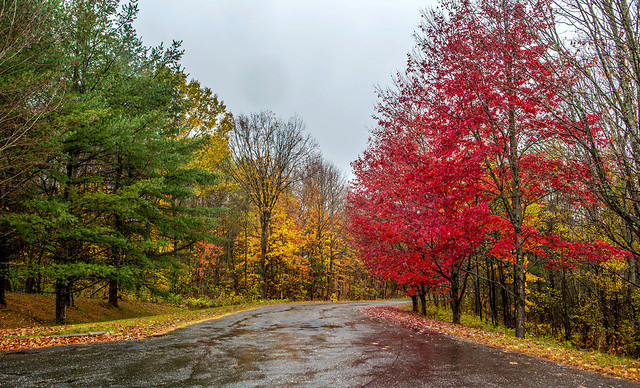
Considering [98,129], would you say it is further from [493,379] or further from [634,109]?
[634,109]

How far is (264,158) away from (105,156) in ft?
42.7

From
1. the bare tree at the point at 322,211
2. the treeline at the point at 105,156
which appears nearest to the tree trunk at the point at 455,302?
the treeline at the point at 105,156

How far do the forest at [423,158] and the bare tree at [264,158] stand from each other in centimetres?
399

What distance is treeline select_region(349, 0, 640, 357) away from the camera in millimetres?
6141

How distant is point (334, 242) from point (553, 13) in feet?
99.9

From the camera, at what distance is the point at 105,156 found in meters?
14.3

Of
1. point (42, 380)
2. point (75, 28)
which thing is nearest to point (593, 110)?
point (42, 380)

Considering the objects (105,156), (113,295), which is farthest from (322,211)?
(105,156)

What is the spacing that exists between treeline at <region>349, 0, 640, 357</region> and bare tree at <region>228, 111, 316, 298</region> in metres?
10.1

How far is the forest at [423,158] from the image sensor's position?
671 centimetres

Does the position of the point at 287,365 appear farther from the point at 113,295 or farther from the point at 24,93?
the point at 113,295

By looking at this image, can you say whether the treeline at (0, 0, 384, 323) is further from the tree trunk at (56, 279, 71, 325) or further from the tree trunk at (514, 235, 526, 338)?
the tree trunk at (514, 235, 526, 338)

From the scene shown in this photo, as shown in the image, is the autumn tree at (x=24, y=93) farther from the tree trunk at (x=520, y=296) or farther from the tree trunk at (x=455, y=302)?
the tree trunk at (x=455, y=302)

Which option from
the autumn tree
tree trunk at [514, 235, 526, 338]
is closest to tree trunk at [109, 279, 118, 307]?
the autumn tree
